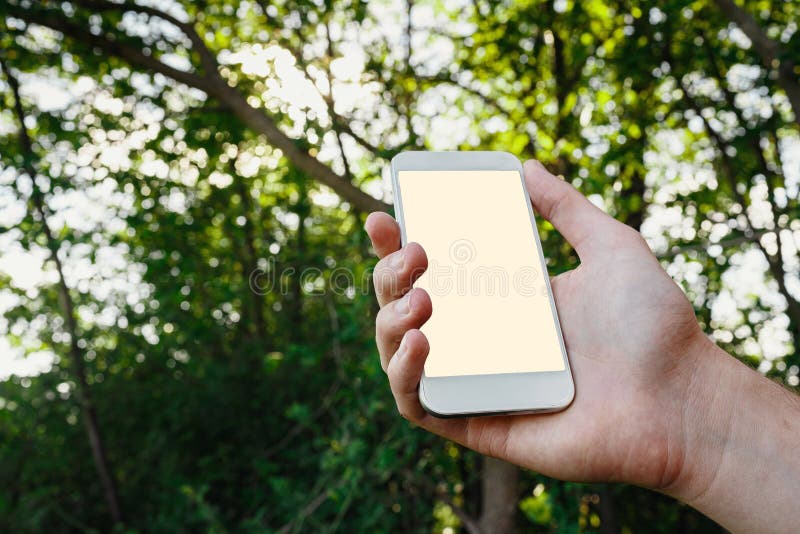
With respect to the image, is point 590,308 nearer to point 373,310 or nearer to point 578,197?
point 578,197

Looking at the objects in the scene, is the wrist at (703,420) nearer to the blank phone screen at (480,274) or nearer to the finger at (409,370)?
the blank phone screen at (480,274)

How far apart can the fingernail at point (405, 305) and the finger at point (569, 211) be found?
64 centimetres

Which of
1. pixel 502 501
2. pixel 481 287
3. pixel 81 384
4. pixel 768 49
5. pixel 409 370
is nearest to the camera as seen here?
pixel 409 370

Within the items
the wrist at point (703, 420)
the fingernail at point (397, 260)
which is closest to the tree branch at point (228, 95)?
the fingernail at point (397, 260)

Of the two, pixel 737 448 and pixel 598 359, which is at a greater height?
pixel 598 359

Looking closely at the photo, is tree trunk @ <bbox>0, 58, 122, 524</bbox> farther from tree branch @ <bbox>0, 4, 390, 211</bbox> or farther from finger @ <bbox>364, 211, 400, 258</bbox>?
finger @ <bbox>364, 211, 400, 258</bbox>

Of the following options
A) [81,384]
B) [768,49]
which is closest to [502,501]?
[768,49]

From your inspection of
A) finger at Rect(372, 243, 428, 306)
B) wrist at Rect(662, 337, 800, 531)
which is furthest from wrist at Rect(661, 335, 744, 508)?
finger at Rect(372, 243, 428, 306)

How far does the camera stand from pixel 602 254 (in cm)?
190

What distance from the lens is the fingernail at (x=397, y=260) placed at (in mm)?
1692

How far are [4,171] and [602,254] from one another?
337 cm

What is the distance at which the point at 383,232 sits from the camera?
1.79m

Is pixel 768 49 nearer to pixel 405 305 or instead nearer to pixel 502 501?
pixel 405 305

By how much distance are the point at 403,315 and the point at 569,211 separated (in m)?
0.70
